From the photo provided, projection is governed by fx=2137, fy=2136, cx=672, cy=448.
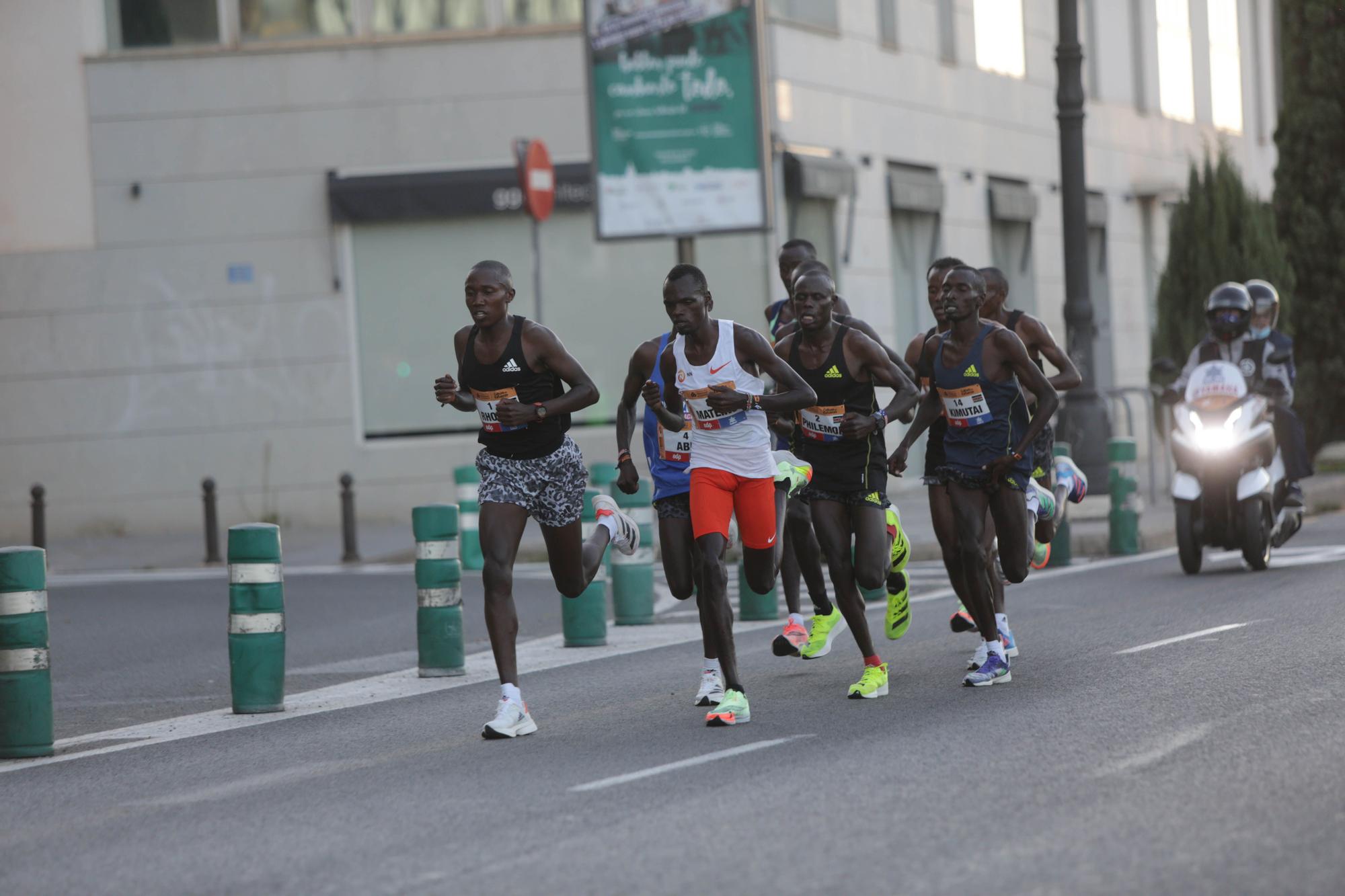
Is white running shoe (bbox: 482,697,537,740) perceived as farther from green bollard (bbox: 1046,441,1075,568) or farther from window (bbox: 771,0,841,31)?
window (bbox: 771,0,841,31)

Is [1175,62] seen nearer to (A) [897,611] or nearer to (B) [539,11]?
(B) [539,11]

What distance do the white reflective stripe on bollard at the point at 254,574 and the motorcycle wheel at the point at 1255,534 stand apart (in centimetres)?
731

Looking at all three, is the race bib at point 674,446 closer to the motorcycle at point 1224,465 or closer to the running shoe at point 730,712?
the running shoe at point 730,712

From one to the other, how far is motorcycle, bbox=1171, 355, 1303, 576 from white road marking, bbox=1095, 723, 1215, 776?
6.74m

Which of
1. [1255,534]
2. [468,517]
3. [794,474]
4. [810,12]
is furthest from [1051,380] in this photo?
[810,12]

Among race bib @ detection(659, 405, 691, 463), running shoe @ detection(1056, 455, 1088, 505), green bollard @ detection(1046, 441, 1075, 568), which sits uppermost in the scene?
race bib @ detection(659, 405, 691, 463)

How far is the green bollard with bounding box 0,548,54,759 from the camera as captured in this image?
30.6ft

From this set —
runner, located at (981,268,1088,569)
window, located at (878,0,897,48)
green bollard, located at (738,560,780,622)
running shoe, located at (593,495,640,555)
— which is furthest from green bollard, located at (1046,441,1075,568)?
window, located at (878,0,897,48)

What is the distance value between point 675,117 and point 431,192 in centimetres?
442

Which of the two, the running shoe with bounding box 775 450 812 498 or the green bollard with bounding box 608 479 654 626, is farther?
the green bollard with bounding box 608 479 654 626

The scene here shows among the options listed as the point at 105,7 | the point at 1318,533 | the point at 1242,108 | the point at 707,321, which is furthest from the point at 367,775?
the point at 1242,108

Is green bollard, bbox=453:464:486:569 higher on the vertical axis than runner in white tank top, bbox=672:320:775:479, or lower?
lower

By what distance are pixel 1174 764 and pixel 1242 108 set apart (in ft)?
120

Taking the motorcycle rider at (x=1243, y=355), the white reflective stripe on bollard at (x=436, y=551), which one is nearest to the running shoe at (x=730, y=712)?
the white reflective stripe on bollard at (x=436, y=551)
